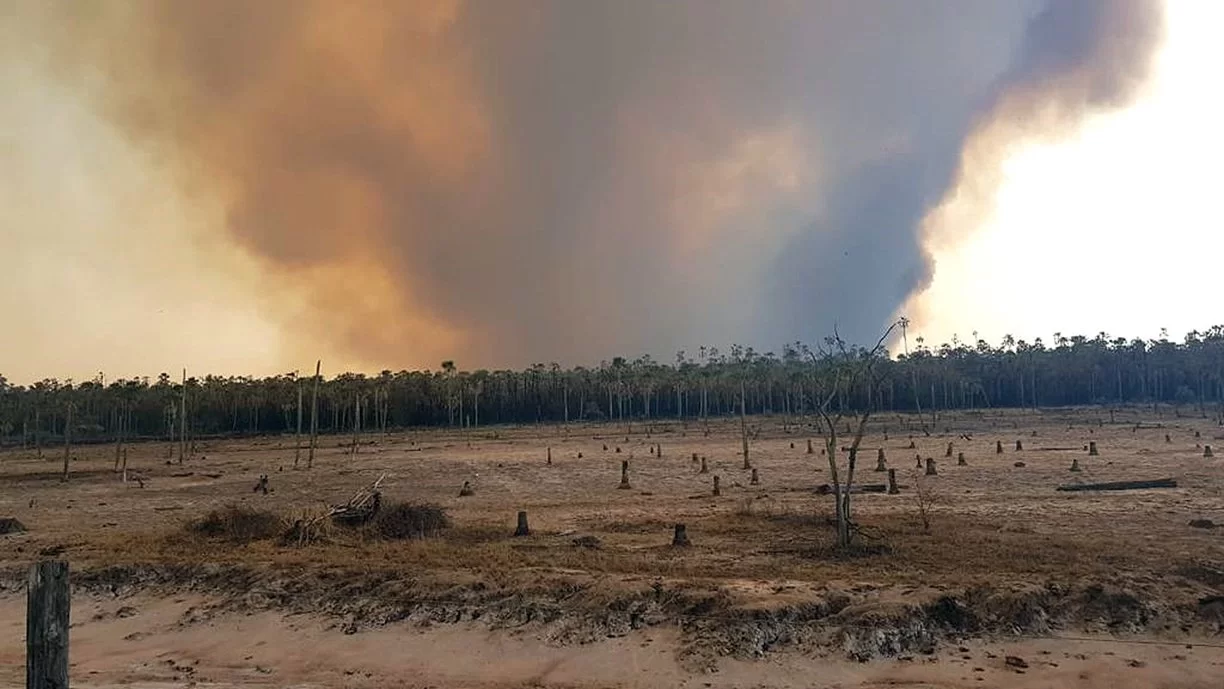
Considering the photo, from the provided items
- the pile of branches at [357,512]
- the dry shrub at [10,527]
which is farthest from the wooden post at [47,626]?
the dry shrub at [10,527]

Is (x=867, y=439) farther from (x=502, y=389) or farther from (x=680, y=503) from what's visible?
(x=502, y=389)

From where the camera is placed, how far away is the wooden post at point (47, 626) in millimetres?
8023

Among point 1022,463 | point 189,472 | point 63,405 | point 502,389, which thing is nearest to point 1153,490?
point 1022,463

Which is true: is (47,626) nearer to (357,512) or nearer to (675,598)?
(675,598)

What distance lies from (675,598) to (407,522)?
35.1 ft

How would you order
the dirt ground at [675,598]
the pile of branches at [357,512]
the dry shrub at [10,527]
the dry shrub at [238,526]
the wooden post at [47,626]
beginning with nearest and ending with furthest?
the wooden post at [47,626] < the dirt ground at [675,598] < the dry shrub at [238,526] < the pile of branches at [357,512] < the dry shrub at [10,527]

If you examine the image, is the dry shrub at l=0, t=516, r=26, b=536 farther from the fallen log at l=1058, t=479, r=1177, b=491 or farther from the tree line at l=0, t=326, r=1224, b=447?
the tree line at l=0, t=326, r=1224, b=447

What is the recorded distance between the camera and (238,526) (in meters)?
21.2

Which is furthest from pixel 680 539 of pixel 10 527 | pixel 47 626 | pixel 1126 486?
pixel 10 527

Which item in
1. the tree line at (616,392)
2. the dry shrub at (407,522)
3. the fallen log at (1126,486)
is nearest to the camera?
the dry shrub at (407,522)

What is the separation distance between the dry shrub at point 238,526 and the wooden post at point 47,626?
12.6 meters

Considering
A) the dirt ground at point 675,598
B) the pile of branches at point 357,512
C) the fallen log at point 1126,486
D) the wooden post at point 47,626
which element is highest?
the wooden post at point 47,626

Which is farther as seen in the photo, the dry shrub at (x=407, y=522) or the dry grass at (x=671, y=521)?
the dry shrub at (x=407, y=522)

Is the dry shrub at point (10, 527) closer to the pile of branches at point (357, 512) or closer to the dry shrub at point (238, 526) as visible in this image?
the dry shrub at point (238, 526)
